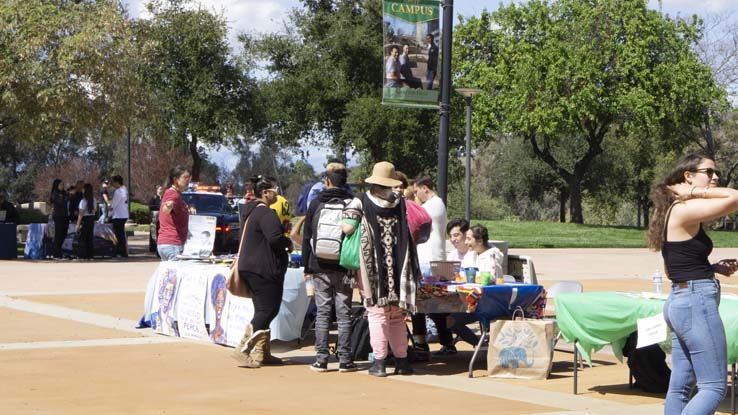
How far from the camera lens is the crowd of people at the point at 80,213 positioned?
2458 cm

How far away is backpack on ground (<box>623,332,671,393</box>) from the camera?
364 inches

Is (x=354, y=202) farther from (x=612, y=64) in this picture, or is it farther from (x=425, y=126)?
(x=425, y=126)

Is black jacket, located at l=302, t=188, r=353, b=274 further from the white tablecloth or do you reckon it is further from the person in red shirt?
the person in red shirt

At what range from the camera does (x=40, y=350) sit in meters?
11.0

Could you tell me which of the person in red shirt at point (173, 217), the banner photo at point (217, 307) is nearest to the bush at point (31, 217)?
the person in red shirt at point (173, 217)

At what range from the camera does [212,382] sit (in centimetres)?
938

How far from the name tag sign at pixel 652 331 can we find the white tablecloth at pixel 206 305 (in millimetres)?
4665

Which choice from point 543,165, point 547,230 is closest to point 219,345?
point 547,230

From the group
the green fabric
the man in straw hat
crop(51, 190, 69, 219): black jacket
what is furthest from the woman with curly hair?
crop(51, 190, 69, 219): black jacket

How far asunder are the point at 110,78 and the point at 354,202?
17.9 meters

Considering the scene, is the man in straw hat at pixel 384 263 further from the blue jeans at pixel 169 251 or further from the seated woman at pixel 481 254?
the blue jeans at pixel 169 251

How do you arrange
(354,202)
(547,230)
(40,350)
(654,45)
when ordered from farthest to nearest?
(654,45), (547,230), (40,350), (354,202)

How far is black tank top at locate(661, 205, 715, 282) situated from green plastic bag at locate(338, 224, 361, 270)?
3979 mm

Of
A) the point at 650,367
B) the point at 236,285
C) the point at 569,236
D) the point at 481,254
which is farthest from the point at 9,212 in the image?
the point at 569,236
